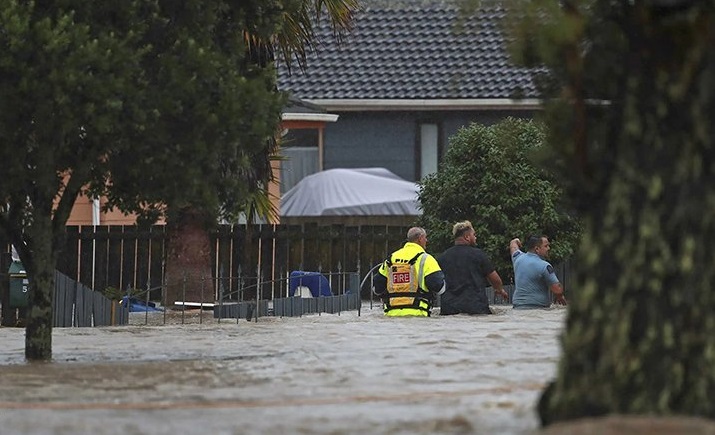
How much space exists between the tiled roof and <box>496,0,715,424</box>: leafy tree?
3127 centimetres

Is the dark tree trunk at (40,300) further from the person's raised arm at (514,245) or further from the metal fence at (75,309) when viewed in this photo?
the person's raised arm at (514,245)

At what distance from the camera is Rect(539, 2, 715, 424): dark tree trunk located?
8117 millimetres

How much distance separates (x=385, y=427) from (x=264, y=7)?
7332 millimetres

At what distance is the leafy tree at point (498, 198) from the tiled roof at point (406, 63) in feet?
32.8

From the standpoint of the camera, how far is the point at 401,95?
4041 cm

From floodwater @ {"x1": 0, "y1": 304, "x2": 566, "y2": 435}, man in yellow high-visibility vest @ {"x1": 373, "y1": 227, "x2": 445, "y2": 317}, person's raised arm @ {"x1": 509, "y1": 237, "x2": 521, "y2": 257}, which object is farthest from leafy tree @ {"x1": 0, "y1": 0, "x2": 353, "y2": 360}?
person's raised arm @ {"x1": 509, "y1": 237, "x2": 521, "y2": 257}

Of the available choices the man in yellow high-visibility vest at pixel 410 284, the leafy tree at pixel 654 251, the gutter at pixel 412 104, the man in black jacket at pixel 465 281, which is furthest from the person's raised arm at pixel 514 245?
the leafy tree at pixel 654 251

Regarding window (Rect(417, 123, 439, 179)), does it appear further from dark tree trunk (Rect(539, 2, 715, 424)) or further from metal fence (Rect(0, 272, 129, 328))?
dark tree trunk (Rect(539, 2, 715, 424))

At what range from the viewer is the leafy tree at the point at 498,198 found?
1141 inches

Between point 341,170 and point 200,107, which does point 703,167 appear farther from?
point 341,170

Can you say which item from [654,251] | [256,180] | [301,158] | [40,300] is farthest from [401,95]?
[654,251]

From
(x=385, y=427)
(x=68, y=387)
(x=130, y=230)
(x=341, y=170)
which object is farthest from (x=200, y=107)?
(x=341, y=170)

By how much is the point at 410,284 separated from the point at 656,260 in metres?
15.0

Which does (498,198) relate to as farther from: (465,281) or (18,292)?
(18,292)
